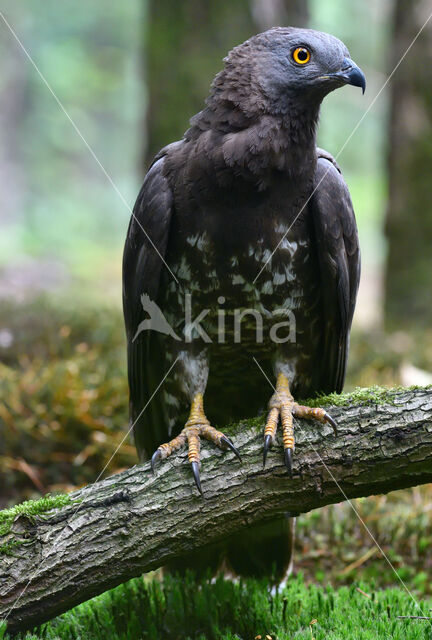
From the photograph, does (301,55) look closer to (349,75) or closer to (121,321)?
(349,75)

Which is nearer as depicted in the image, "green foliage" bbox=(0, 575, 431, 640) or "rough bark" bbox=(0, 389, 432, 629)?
"rough bark" bbox=(0, 389, 432, 629)

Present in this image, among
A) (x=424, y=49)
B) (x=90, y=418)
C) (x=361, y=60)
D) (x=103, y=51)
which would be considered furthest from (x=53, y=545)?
(x=103, y=51)

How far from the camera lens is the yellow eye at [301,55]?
3486mm

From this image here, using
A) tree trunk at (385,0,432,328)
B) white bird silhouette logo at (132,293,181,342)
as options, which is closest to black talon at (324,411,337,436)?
white bird silhouette logo at (132,293,181,342)

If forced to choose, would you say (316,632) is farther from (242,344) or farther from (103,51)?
(103,51)

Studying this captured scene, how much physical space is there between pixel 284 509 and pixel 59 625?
1214 mm

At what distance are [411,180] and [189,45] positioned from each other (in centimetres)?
320

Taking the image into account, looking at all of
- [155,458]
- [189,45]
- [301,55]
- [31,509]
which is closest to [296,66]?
[301,55]

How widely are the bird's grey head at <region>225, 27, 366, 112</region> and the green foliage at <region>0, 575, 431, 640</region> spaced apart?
2.52 meters

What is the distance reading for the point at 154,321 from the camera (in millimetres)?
3879

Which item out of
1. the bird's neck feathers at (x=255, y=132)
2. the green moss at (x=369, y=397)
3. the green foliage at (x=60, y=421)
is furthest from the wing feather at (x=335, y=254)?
the green foliage at (x=60, y=421)

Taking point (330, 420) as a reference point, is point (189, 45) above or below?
above

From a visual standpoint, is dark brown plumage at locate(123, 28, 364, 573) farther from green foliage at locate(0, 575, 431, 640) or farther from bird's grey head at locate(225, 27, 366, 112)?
green foliage at locate(0, 575, 431, 640)

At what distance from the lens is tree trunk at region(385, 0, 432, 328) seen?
845cm
